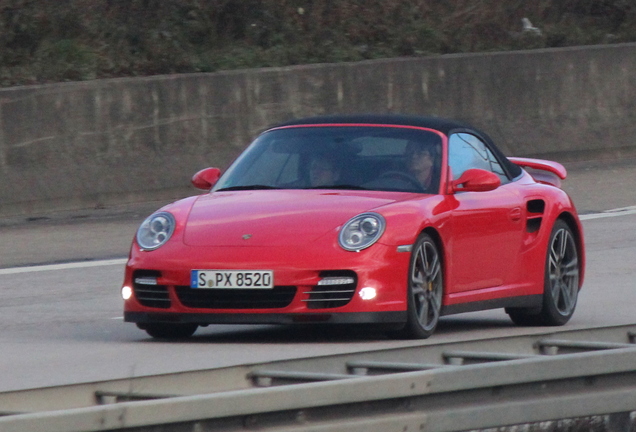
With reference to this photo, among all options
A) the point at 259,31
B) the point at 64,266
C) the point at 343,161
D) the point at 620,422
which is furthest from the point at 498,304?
the point at 259,31

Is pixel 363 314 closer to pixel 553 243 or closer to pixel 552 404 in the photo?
pixel 553 243

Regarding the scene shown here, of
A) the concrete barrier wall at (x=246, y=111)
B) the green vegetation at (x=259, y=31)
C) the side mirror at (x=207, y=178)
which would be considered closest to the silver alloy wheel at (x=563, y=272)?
the side mirror at (x=207, y=178)

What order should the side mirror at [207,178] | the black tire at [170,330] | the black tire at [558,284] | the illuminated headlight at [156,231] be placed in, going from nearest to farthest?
the illuminated headlight at [156,231], the black tire at [170,330], the side mirror at [207,178], the black tire at [558,284]

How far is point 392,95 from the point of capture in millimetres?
20062

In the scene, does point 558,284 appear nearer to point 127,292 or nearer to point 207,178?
point 207,178

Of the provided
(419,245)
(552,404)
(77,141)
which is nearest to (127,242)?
(77,141)

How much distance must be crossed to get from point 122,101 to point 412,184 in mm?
9225

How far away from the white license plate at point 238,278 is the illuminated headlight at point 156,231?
0.43 meters

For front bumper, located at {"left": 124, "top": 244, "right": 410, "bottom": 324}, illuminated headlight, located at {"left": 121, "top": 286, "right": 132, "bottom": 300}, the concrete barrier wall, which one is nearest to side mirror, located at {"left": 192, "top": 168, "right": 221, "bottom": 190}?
illuminated headlight, located at {"left": 121, "top": 286, "right": 132, "bottom": 300}

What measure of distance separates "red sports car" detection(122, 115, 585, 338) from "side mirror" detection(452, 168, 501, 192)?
0.04ft

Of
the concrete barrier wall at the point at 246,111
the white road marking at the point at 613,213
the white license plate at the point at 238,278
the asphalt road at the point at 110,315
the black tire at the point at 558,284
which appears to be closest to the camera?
the asphalt road at the point at 110,315

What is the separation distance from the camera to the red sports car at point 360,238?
322 inches

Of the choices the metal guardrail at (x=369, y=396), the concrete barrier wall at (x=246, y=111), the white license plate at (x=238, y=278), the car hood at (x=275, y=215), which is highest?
the metal guardrail at (x=369, y=396)

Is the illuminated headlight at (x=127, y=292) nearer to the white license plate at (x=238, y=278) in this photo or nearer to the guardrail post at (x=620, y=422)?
the white license plate at (x=238, y=278)
